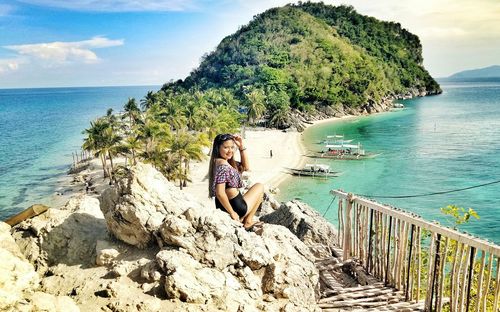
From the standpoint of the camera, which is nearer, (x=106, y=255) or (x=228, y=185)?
(x=106, y=255)

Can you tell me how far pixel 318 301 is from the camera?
6.97 m

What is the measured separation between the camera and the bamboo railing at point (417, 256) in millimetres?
6293

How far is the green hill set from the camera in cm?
9894

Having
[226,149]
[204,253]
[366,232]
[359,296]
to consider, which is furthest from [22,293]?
[366,232]

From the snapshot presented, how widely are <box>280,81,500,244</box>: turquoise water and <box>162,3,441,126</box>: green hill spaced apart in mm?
16144

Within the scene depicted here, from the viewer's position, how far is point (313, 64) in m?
117

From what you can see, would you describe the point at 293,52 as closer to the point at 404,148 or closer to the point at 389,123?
the point at 389,123

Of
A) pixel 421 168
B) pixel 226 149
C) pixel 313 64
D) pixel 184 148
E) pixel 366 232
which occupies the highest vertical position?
pixel 313 64

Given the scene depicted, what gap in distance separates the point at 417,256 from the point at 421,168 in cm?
4482

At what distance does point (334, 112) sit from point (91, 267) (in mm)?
96145

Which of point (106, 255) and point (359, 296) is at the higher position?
point (106, 255)

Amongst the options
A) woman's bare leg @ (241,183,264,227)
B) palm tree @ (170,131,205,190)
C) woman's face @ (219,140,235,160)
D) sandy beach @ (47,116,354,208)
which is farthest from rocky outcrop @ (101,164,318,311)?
palm tree @ (170,131,205,190)

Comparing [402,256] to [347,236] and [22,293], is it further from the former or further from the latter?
[22,293]

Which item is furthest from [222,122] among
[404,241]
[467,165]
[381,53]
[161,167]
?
[381,53]
